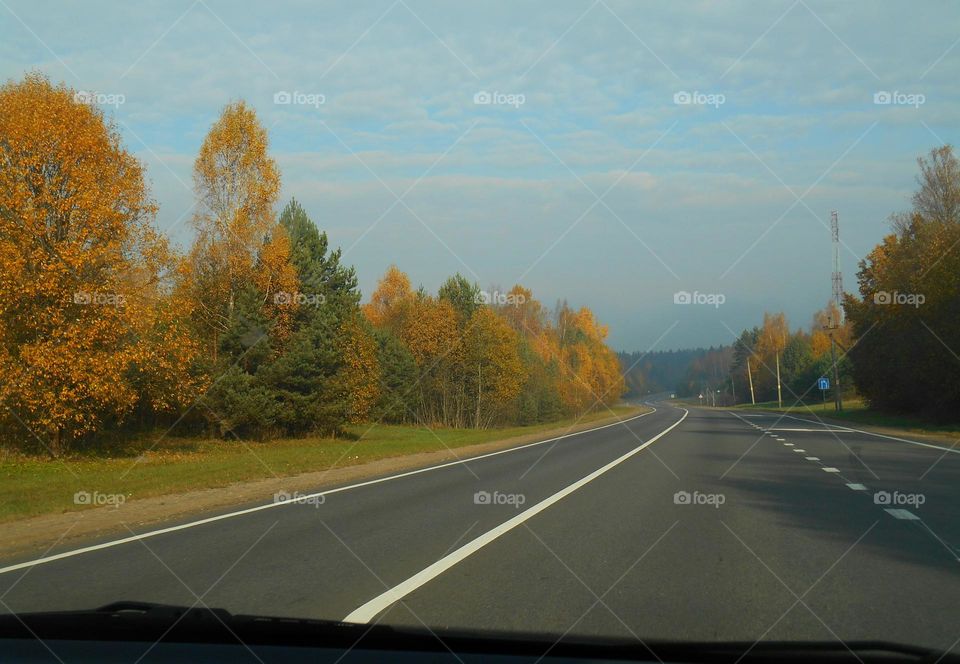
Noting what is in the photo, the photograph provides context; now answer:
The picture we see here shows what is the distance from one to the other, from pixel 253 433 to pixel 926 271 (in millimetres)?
34767

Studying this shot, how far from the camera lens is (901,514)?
39.5 feet

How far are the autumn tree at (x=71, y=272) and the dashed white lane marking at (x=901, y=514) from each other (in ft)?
71.6

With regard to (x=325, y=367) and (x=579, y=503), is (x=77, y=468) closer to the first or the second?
(x=579, y=503)

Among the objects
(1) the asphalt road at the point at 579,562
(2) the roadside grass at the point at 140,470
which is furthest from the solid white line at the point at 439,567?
(2) the roadside grass at the point at 140,470

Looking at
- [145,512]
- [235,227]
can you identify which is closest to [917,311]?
[235,227]

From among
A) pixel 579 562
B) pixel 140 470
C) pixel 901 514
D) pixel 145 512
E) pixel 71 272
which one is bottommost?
pixel 140 470

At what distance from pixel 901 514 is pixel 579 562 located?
565 centimetres

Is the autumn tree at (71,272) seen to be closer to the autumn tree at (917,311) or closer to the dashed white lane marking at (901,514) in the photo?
the dashed white lane marking at (901,514)

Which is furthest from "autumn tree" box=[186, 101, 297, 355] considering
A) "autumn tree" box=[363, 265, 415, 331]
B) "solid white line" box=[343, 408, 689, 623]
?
"autumn tree" box=[363, 265, 415, 331]

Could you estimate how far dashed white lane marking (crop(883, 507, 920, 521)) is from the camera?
11.7 meters

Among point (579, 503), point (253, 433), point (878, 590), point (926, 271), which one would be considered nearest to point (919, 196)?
point (926, 271)

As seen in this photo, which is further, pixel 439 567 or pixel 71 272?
pixel 71 272

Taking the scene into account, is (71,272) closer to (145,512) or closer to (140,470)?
(140,470)

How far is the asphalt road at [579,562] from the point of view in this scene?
21.7 ft
